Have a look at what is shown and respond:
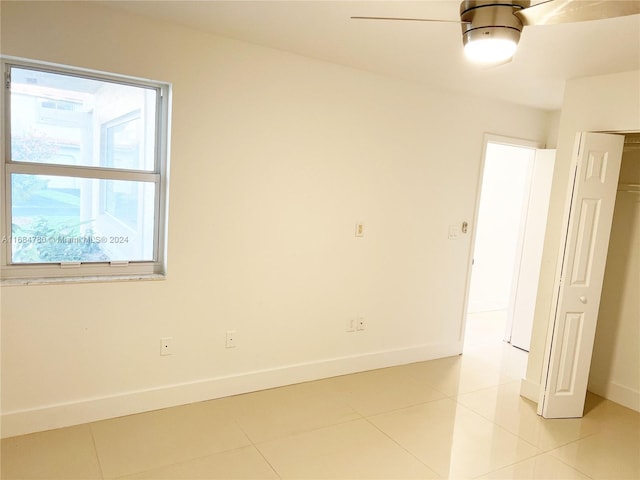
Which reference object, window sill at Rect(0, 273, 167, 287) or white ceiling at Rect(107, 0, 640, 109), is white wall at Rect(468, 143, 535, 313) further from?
window sill at Rect(0, 273, 167, 287)

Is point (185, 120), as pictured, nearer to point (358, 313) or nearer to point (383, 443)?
point (358, 313)

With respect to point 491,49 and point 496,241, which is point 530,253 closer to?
point 496,241

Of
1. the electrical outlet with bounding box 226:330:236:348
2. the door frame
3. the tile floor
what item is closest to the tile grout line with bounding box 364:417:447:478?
the tile floor

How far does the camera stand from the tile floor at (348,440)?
2.44m

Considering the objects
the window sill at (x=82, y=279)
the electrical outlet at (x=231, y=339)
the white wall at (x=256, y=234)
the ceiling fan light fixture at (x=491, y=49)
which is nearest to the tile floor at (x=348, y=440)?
the white wall at (x=256, y=234)

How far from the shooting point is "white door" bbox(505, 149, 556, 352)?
4.54 m

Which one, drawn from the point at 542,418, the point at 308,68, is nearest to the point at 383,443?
the point at 542,418

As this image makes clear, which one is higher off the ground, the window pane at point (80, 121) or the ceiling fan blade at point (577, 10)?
the ceiling fan blade at point (577, 10)

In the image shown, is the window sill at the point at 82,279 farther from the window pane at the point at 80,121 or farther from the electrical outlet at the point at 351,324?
the electrical outlet at the point at 351,324

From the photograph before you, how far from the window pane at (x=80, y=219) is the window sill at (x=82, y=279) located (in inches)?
4.4

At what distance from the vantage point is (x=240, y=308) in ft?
10.6

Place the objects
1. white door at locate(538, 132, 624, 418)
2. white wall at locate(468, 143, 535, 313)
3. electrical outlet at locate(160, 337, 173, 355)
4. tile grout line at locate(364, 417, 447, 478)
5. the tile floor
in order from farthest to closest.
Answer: white wall at locate(468, 143, 535, 313)
white door at locate(538, 132, 624, 418)
electrical outlet at locate(160, 337, 173, 355)
tile grout line at locate(364, 417, 447, 478)
the tile floor

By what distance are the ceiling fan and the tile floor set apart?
2.20 metres

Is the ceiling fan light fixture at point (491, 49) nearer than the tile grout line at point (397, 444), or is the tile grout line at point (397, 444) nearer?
the ceiling fan light fixture at point (491, 49)
